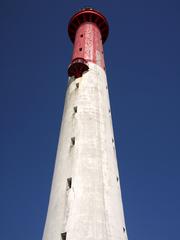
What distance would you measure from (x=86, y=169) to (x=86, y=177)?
66cm

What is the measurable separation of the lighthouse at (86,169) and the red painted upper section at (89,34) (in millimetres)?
429

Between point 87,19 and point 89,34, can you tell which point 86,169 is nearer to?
point 89,34

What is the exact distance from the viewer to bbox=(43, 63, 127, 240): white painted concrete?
755 inches

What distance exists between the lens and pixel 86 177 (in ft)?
70.4

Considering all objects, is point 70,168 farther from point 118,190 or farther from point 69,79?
point 69,79

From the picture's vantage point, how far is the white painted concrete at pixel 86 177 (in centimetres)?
1917

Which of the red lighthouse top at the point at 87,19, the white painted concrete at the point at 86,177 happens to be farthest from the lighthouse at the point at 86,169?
the red lighthouse top at the point at 87,19

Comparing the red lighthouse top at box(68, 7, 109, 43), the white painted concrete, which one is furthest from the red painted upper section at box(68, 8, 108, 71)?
the white painted concrete

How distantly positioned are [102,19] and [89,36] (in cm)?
518

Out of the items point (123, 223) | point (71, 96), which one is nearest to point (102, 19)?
point (71, 96)

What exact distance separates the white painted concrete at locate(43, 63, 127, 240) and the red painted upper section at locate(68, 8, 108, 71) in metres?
5.37

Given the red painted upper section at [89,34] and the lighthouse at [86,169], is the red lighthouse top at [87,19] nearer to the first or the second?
the red painted upper section at [89,34]

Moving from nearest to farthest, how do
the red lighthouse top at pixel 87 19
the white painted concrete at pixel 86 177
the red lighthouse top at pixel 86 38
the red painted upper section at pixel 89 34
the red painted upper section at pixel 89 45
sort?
the white painted concrete at pixel 86 177, the red lighthouse top at pixel 86 38, the red painted upper section at pixel 89 45, the red painted upper section at pixel 89 34, the red lighthouse top at pixel 87 19

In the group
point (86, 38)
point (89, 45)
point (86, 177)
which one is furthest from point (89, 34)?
point (86, 177)
